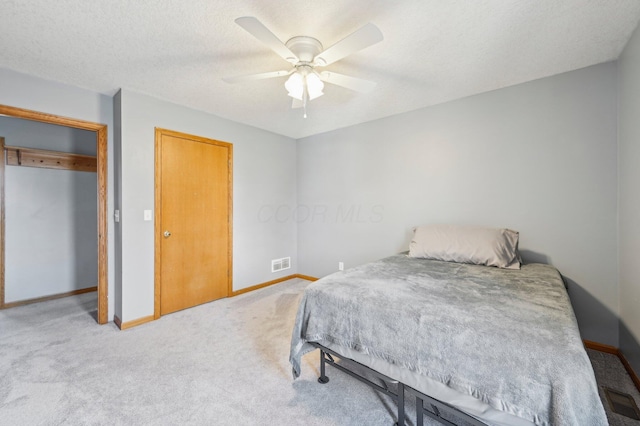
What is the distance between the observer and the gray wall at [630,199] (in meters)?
1.77

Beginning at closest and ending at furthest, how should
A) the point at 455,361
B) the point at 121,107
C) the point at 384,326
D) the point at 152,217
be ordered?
the point at 455,361 < the point at 384,326 < the point at 121,107 < the point at 152,217

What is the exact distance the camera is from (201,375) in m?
1.93

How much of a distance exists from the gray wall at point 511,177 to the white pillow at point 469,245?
32 cm

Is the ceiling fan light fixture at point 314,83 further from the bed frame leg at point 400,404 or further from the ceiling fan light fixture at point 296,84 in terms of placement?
the bed frame leg at point 400,404

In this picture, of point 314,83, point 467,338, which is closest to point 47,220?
point 314,83

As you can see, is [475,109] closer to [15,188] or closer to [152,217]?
[152,217]

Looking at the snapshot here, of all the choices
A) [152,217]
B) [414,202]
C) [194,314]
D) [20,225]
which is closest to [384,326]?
[414,202]

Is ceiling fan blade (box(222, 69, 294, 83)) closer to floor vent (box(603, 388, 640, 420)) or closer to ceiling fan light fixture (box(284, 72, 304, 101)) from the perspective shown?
ceiling fan light fixture (box(284, 72, 304, 101))

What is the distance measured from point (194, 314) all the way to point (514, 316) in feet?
9.93

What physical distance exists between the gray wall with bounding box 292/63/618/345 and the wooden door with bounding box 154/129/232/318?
167 cm

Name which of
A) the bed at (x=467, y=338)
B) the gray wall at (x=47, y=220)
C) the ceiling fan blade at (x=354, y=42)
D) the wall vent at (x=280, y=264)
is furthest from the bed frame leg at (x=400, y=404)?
the gray wall at (x=47, y=220)

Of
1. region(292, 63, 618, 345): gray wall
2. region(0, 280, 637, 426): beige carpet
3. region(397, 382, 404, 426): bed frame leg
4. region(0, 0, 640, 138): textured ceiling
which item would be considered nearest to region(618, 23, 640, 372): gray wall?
region(292, 63, 618, 345): gray wall

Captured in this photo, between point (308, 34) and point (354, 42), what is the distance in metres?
0.44

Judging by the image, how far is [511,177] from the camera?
8.54 feet
